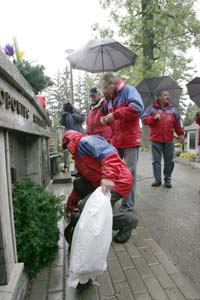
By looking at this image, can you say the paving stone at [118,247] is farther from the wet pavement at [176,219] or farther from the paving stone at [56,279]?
the paving stone at [56,279]

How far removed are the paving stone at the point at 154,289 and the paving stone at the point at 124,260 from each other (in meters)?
0.24

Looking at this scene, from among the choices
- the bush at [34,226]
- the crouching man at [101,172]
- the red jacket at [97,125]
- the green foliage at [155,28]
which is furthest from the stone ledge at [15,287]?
the green foliage at [155,28]

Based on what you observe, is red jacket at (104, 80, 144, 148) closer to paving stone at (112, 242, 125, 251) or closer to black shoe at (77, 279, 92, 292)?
paving stone at (112, 242, 125, 251)

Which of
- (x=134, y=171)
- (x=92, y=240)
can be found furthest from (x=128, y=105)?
(x=92, y=240)

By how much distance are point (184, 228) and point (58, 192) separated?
290cm

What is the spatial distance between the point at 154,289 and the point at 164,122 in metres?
3.55

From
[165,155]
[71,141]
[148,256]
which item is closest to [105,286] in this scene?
[148,256]

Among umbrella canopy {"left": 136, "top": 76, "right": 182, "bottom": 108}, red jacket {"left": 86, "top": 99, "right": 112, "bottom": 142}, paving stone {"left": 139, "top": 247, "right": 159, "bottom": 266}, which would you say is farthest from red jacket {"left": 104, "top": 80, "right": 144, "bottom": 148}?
umbrella canopy {"left": 136, "top": 76, "right": 182, "bottom": 108}

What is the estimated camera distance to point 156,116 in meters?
5.02

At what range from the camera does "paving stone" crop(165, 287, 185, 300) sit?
6.36 feet

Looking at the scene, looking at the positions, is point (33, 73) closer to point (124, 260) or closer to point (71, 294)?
point (124, 260)

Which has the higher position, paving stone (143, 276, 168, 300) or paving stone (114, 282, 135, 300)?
paving stone (143, 276, 168, 300)

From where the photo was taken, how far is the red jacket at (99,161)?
212cm

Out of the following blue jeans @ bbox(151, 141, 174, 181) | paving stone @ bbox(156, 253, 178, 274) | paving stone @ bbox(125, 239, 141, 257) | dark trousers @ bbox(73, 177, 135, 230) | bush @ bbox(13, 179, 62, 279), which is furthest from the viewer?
blue jeans @ bbox(151, 141, 174, 181)
